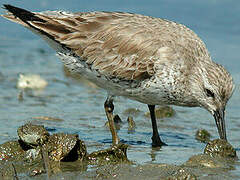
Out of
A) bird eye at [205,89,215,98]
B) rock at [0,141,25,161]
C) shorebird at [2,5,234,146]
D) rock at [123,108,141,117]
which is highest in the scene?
shorebird at [2,5,234,146]

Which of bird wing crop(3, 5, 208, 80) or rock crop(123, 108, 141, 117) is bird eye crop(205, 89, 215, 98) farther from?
rock crop(123, 108, 141, 117)

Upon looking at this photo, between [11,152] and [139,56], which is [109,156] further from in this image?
[139,56]

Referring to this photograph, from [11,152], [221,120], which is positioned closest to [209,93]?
[221,120]

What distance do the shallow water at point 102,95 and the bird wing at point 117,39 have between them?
4.06 ft

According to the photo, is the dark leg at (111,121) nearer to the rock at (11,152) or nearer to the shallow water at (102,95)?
the shallow water at (102,95)

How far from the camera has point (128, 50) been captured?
305 inches

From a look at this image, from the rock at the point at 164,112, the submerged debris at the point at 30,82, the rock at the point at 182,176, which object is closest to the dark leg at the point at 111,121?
the rock at the point at 164,112

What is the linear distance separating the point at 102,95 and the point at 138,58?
3202 millimetres

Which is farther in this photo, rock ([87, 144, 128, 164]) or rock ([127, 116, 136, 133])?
rock ([127, 116, 136, 133])

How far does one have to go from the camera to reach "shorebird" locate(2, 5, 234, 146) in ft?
24.2

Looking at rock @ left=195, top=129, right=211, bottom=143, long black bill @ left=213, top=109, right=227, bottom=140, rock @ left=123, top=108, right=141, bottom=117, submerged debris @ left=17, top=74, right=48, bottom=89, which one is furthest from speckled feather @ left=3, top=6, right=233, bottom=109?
submerged debris @ left=17, top=74, right=48, bottom=89

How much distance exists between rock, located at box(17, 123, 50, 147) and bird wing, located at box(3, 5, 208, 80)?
1.95 metres

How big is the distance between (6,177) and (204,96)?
3382 millimetres

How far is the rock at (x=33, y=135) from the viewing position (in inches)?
243
